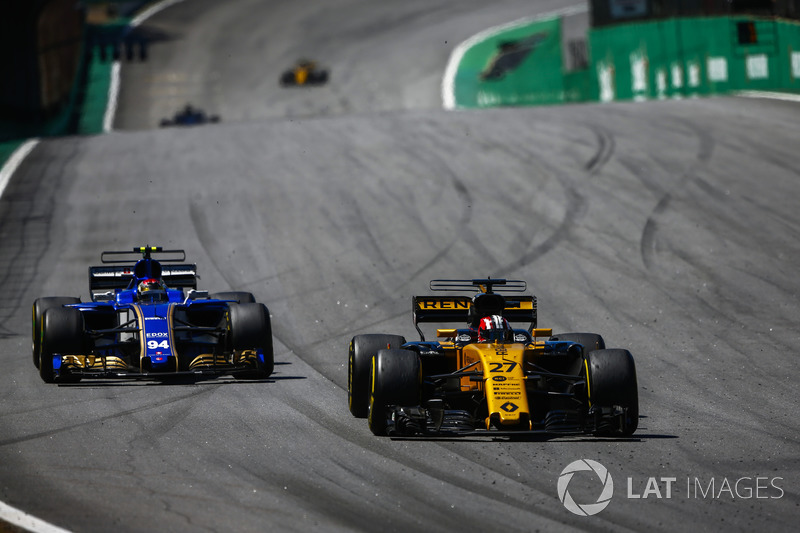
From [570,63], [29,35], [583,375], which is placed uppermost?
[29,35]

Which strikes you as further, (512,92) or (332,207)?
(512,92)

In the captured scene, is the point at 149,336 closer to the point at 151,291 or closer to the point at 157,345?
the point at 157,345

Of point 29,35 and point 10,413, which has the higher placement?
point 29,35

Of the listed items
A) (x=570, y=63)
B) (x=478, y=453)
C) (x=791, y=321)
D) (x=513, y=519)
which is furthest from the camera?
(x=570, y=63)

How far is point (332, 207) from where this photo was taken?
25.7 meters

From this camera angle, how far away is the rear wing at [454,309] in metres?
13.7

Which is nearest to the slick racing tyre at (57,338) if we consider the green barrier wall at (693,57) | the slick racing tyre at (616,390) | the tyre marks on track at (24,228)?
the tyre marks on track at (24,228)

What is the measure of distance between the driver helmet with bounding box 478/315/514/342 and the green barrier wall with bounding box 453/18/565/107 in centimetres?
3122

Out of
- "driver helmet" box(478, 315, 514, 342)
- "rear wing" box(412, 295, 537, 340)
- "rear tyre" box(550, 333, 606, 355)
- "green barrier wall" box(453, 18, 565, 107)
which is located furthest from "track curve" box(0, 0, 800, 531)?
"green barrier wall" box(453, 18, 565, 107)

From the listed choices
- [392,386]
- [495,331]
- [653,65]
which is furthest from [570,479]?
[653,65]

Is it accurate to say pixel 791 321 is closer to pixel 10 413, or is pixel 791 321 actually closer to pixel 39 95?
pixel 10 413

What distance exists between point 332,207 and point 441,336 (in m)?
12.5

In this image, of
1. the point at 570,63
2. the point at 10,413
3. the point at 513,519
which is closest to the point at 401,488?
the point at 513,519

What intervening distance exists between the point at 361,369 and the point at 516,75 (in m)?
33.5
